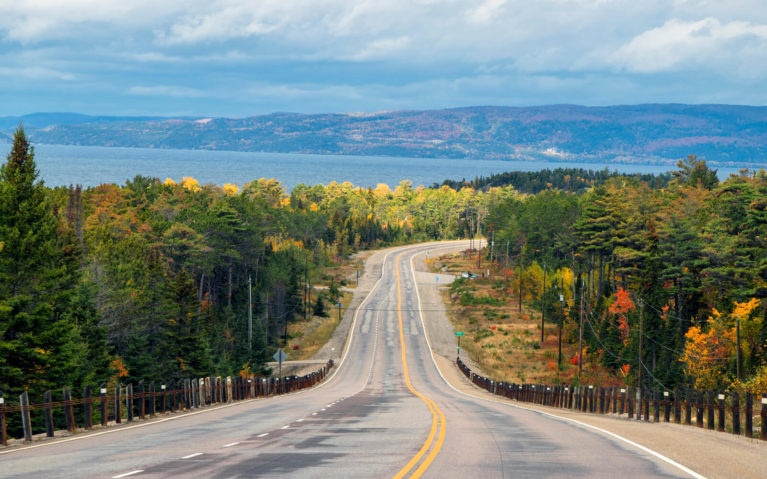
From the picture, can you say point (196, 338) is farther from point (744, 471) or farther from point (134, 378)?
point (744, 471)

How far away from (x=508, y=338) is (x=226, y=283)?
4456 cm

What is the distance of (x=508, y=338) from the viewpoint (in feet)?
317

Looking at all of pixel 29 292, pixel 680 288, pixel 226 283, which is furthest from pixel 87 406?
pixel 226 283

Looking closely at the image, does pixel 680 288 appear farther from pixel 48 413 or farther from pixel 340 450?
pixel 48 413

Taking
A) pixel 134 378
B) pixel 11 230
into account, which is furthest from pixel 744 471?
pixel 134 378

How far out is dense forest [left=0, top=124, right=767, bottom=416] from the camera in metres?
41.0

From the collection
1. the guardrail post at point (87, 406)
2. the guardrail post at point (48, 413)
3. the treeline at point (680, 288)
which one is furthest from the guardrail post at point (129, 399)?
the treeline at point (680, 288)

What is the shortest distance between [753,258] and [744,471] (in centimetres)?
5853

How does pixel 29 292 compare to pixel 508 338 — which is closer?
pixel 29 292

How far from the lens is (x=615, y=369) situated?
8156 centimetres

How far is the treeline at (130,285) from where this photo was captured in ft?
124

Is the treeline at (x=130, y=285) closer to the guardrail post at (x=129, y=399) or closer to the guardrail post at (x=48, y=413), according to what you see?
the guardrail post at (x=129, y=399)

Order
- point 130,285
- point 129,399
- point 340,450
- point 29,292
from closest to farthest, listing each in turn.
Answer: point 340,450
point 129,399
point 29,292
point 130,285

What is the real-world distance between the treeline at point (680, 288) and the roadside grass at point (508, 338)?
2559 mm
